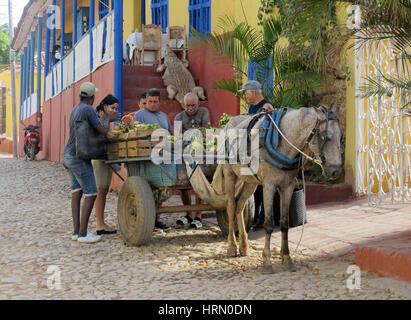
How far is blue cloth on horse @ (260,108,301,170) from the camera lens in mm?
5273

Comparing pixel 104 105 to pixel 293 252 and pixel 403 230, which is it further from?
pixel 403 230

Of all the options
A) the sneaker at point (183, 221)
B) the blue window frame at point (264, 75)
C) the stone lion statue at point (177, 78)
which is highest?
the stone lion statue at point (177, 78)

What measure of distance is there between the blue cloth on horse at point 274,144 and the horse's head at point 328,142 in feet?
1.07

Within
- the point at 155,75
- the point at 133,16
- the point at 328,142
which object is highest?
the point at 133,16

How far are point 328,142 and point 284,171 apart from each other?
23.6 inches

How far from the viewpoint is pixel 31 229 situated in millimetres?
7805

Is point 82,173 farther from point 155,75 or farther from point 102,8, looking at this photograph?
point 102,8

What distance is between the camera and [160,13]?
1523 centimetres

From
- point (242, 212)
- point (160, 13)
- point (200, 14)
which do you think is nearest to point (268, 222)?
point (242, 212)

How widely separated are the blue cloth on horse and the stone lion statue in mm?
6837

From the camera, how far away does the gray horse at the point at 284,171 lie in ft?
16.2

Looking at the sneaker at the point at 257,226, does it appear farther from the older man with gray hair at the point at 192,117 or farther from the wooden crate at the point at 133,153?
the wooden crate at the point at 133,153

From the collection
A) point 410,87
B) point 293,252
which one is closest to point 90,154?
point 293,252

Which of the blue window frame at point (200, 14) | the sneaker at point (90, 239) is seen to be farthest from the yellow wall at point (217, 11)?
the sneaker at point (90, 239)
